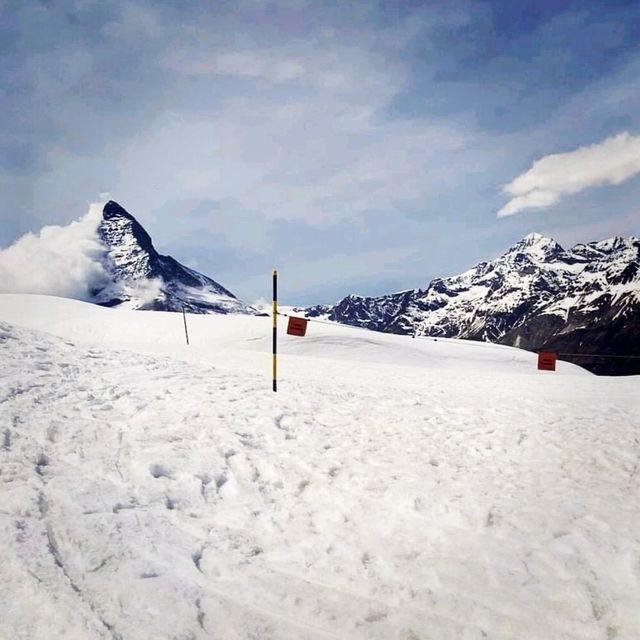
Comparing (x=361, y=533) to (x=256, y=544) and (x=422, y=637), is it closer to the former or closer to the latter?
(x=256, y=544)

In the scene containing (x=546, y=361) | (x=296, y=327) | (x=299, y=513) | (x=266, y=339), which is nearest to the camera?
(x=299, y=513)

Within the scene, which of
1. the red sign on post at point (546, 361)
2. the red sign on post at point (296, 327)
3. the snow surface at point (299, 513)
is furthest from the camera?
the red sign on post at point (546, 361)

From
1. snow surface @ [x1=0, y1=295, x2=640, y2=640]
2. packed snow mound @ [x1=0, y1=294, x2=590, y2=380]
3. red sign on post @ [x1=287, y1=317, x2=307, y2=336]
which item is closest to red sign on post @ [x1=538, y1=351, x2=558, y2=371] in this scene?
snow surface @ [x1=0, y1=295, x2=640, y2=640]

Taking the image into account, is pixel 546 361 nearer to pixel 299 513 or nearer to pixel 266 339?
pixel 299 513

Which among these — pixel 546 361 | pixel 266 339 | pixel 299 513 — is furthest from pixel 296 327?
pixel 266 339

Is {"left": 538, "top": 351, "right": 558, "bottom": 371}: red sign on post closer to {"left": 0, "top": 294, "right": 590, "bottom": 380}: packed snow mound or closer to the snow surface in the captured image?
the snow surface

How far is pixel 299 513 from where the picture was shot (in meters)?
6.88

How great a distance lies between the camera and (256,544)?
596 cm

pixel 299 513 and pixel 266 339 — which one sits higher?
pixel 266 339

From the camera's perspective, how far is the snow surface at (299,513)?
461cm

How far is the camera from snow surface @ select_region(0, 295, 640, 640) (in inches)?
181

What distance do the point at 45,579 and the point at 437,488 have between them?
605 centimetres

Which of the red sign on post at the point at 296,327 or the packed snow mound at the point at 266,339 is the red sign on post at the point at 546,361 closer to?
the packed snow mound at the point at 266,339

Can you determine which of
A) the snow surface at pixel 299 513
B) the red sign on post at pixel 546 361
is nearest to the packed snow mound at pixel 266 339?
the red sign on post at pixel 546 361
